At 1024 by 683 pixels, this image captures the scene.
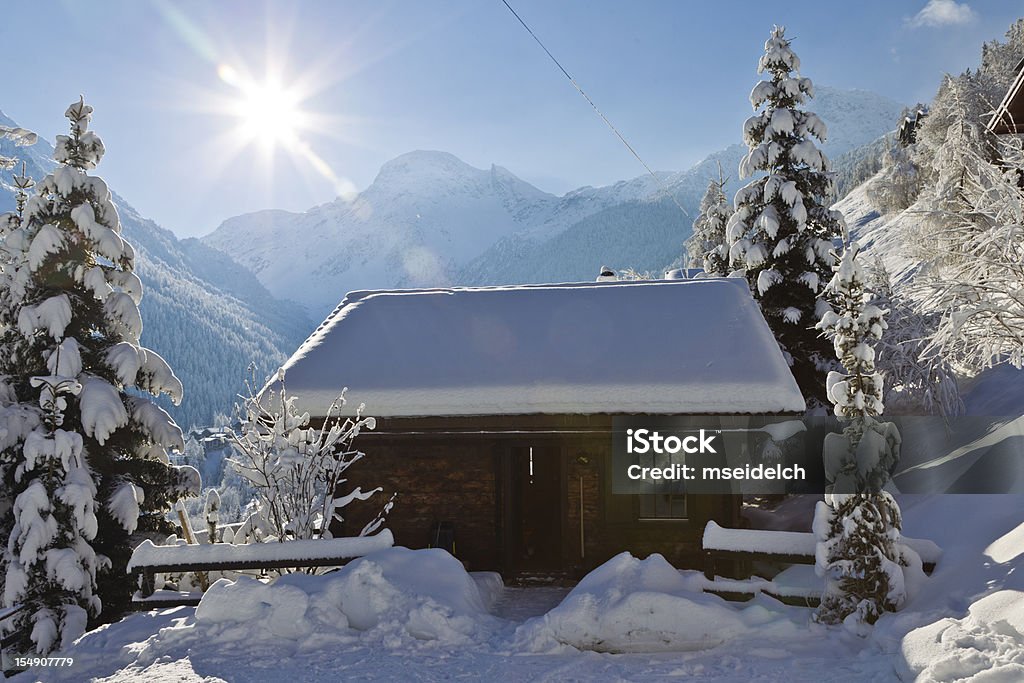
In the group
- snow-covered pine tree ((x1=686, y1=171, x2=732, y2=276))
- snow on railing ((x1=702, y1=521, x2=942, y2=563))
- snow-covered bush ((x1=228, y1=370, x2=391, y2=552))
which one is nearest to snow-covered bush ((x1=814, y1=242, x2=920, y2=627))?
snow on railing ((x1=702, y1=521, x2=942, y2=563))

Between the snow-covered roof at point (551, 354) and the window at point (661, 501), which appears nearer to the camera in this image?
the snow-covered roof at point (551, 354)

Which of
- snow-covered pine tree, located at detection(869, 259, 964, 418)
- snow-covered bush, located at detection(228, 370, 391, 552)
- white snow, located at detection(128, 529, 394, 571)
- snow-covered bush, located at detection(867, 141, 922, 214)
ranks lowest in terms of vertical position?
white snow, located at detection(128, 529, 394, 571)

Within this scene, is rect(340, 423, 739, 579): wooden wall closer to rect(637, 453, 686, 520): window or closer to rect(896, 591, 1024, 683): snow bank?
rect(637, 453, 686, 520): window

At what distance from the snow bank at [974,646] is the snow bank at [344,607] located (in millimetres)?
4402

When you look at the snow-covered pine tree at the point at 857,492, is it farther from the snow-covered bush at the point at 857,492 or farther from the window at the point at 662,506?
the window at the point at 662,506

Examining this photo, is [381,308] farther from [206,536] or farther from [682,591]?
[682,591]

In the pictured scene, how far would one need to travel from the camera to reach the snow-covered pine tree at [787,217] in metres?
16.9

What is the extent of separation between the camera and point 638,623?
290 inches

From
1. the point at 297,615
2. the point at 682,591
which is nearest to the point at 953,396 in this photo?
the point at 682,591

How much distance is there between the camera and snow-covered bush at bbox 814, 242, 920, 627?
24.4ft

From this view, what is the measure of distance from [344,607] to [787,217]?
14.3m

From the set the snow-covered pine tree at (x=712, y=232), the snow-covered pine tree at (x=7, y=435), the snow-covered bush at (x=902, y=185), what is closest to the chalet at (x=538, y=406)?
the snow-covered pine tree at (x=7, y=435)

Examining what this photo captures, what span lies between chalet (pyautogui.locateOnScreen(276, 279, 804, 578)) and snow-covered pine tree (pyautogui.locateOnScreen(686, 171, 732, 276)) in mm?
16542

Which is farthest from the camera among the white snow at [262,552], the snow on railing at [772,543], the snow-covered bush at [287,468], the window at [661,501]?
the window at [661,501]
